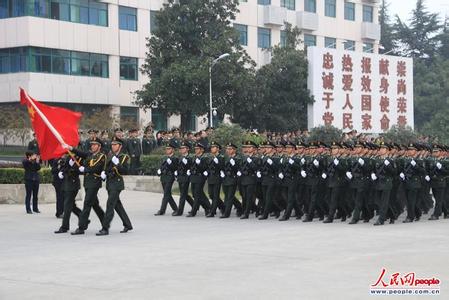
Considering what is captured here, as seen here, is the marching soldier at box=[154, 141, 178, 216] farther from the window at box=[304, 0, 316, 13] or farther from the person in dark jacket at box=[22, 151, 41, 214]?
the window at box=[304, 0, 316, 13]

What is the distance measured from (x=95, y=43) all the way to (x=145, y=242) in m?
30.7

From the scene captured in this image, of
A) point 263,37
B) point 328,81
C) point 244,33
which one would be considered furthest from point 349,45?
point 328,81

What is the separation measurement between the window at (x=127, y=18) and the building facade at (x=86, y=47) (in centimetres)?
5

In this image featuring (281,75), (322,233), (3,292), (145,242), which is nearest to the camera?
(3,292)

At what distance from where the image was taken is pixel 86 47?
41812 millimetres

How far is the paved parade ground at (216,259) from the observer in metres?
8.72

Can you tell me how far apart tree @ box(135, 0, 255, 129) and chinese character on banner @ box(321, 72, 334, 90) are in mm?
4544

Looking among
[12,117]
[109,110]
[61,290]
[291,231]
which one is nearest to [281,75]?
[109,110]

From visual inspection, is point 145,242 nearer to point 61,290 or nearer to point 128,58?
point 61,290

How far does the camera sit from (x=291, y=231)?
14.4 meters

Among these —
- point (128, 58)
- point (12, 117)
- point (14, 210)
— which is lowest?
point (14, 210)

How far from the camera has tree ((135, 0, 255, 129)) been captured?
36.7 metres

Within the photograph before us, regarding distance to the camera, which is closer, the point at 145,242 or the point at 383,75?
the point at 145,242

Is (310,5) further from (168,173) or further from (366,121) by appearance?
(168,173)
